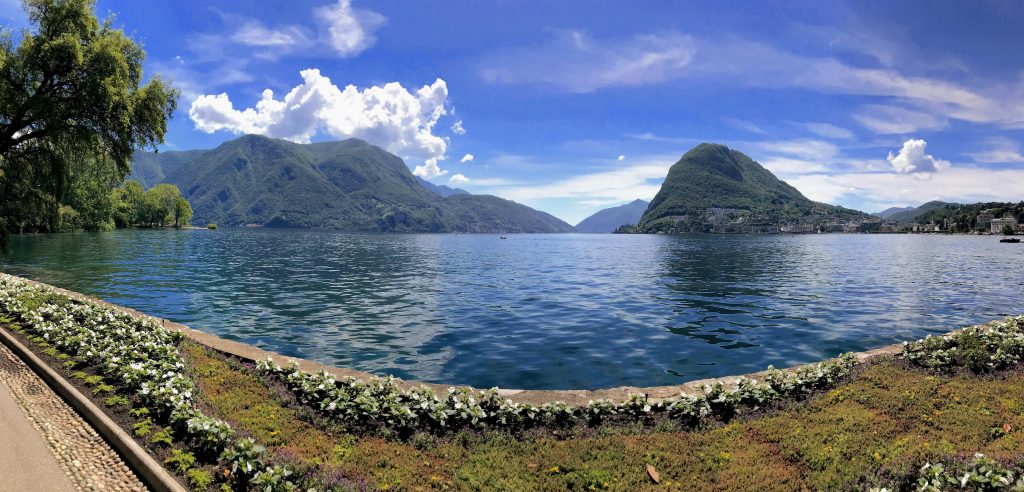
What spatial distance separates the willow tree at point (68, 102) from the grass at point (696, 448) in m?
25.3

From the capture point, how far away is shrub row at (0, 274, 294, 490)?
26.8 ft

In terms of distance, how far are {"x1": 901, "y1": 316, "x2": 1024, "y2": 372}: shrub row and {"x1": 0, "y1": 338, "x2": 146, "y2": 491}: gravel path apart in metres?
20.2

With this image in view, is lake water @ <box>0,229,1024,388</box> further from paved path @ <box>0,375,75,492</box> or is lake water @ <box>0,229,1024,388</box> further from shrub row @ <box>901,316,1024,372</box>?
paved path @ <box>0,375,75,492</box>

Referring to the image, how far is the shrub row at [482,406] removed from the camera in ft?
34.9

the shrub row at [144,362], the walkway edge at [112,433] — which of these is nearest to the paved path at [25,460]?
the walkway edge at [112,433]

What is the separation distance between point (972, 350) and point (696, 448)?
1157 cm

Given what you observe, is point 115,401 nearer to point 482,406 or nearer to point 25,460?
point 25,460

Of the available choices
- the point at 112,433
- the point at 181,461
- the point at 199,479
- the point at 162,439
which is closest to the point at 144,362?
the point at 112,433

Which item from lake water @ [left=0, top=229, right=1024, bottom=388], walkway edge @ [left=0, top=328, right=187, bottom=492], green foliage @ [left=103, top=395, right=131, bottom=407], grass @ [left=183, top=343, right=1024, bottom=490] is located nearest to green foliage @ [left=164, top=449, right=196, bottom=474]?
walkway edge @ [left=0, top=328, right=187, bottom=492]

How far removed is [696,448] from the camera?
9.41 m

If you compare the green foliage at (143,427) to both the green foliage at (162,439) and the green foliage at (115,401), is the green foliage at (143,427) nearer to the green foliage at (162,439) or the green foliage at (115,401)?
the green foliage at (162,439)

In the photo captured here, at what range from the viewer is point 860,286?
140 feet

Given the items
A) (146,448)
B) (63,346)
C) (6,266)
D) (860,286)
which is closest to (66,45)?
(63,346)

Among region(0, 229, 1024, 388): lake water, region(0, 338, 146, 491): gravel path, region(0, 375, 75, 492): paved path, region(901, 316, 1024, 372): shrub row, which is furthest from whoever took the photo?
region(0, 229, 1024, 388): lake water
